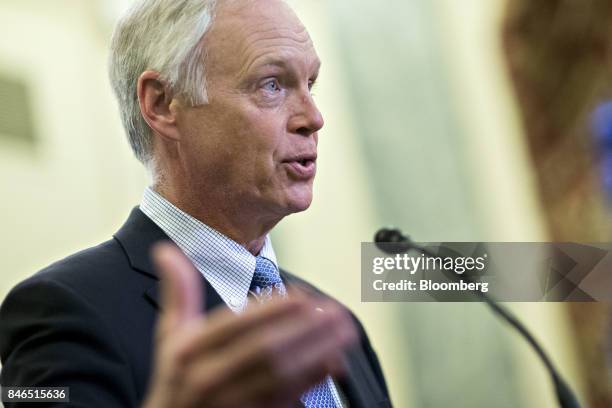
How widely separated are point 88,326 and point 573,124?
291 cm

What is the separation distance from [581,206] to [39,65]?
342 centimetres

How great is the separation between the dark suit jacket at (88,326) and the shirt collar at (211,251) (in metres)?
0.07

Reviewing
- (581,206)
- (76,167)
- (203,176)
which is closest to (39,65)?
(76,167)

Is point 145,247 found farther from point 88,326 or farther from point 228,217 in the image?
point 88,326

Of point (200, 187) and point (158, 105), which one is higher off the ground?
point (158, 105)

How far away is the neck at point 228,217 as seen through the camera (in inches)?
83.9

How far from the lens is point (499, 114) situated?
5.57 meters

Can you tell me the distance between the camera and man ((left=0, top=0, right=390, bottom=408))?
1.73 meters

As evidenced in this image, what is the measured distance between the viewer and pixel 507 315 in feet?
5.91

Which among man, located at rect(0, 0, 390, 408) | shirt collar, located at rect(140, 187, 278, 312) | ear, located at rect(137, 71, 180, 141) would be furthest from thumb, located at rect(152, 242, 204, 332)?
ear, located at rect(137, 71, 180, 141)

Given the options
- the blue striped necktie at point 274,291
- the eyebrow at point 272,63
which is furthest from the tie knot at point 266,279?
the eyebrow at point 272,63

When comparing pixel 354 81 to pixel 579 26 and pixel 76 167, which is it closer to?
pixel 76 167

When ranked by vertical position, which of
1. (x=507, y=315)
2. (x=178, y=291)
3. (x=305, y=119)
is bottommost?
(x=507, y=315)

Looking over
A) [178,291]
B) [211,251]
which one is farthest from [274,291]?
[178,291]
